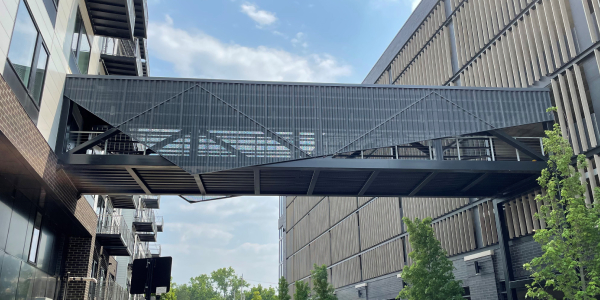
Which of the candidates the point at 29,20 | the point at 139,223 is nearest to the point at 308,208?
the point at 139,223

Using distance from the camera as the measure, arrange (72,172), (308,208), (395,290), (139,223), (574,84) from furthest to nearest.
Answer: (308,208)
(139,223)
(395,290)
(574,84)
(72,172)

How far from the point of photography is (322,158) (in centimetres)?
1584

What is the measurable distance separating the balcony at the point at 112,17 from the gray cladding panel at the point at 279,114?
11.2 feet

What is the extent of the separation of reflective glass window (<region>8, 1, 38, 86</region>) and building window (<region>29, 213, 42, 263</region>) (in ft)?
17.9

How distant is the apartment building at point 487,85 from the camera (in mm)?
16000

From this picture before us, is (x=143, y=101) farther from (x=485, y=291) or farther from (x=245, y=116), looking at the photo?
(x=485, y=291)

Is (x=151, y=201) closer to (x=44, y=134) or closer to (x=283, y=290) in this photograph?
(x=283, y=290)

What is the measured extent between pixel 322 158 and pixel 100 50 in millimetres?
11620

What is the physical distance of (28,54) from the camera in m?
11.8

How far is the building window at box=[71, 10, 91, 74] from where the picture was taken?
1670 cm

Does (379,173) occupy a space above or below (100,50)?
below

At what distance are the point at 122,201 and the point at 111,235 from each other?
21.1ft

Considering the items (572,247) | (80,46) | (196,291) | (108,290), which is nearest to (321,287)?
(108,290)

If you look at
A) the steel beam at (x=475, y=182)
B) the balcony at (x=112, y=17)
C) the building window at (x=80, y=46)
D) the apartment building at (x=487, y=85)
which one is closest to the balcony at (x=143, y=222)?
the apartment building at (x=487, y=85)
